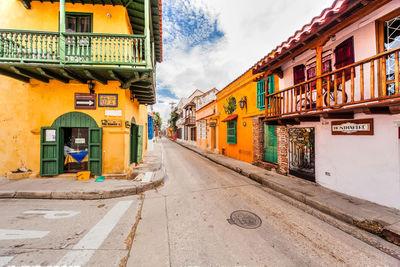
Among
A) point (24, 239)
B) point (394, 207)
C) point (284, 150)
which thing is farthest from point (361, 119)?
point (24, 239)

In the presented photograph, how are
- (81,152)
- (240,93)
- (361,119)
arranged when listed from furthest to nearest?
(240,93) → (81,152) → (361,119)

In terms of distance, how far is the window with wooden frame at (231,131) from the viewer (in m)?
11.1

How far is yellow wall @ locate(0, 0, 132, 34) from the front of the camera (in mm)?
5941

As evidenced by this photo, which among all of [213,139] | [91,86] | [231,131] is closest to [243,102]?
[231,131]

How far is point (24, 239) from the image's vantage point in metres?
2.71

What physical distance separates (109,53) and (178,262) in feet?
22.0

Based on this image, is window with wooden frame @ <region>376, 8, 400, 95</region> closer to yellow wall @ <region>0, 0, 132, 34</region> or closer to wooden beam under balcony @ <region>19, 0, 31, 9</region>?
yellow wall @ <region>0, 0, 132, 34</region>

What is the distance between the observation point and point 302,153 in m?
6.06

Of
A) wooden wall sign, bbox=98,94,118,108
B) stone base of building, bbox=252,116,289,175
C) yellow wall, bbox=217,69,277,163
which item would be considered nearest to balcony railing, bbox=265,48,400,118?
stone base of building, bbox=252,116,289,175

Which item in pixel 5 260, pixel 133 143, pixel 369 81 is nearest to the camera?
pixel 5 260

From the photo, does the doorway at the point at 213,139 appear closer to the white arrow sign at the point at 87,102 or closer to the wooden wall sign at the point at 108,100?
the wooden wall sign at the point at 108,100

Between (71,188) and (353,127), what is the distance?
9.17 m

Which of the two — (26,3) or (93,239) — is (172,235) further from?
(26,3)

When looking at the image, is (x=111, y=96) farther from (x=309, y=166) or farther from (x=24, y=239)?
(x=309, y=166)
